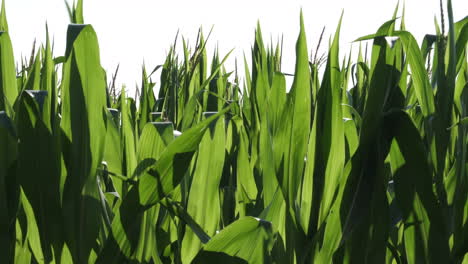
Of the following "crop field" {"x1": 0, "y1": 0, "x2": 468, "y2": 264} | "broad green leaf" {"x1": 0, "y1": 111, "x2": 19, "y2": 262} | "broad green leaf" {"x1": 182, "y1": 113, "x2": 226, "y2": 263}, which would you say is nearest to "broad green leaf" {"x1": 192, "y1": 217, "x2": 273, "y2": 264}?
"crop field" {"x1": 0, "y1": 0, "x2": 468, "y2": 264}

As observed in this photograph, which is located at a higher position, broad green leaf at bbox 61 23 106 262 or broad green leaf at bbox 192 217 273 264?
broad green leaf at bbox 61 23 106 262

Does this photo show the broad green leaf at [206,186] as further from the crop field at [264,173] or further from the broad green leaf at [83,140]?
the broad green leaf at [83,140]

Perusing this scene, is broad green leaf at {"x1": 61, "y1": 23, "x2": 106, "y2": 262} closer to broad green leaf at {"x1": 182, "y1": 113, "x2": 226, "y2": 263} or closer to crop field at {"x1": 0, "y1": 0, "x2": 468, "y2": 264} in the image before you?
crop field at {"x1": 0, "y1": 0, "x2": 468, "y2": 264}

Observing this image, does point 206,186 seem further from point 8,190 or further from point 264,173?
point 8,190

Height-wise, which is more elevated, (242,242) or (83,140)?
(83,140)

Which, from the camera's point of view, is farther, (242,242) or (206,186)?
(206,186)

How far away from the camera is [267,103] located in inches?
35.5

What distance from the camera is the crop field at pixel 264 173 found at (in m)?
0.73

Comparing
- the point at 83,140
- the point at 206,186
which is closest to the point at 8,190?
the point at 83,140

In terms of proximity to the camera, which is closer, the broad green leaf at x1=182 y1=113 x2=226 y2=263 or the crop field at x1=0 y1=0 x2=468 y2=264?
the crop field at x1=0 y1=0 x2=468 y2=264

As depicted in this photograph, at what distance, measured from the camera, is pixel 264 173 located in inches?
32.5

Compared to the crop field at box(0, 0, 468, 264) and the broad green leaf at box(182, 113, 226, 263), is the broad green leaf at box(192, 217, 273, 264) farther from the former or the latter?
the broad green leaf at box(182, 113, 226, 263)

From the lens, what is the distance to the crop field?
73cm

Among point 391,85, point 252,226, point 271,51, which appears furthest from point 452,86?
point 271,51
